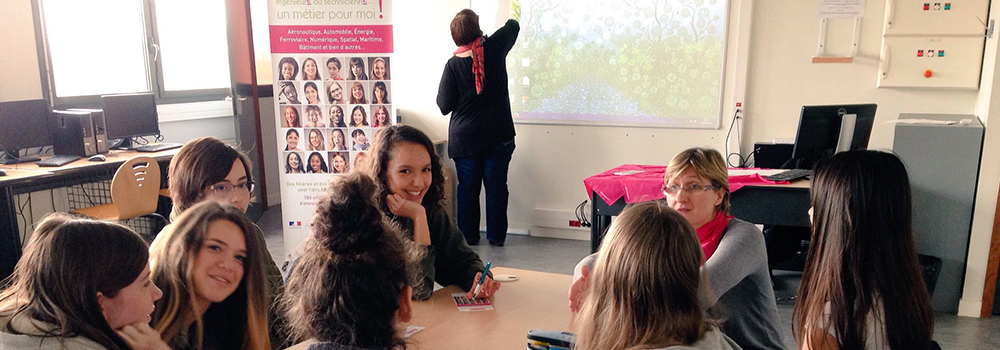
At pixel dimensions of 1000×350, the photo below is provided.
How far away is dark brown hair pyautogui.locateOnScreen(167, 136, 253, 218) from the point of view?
6.87 ft

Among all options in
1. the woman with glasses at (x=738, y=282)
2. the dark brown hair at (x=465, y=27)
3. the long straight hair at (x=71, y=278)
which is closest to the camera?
the long straight hair at (x=71, y=278)

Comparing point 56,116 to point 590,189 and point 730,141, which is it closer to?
point 590,189

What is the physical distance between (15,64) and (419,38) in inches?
105

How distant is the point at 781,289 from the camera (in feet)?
13.2

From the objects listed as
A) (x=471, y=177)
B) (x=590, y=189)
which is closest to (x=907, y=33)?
(x=590, y=189)

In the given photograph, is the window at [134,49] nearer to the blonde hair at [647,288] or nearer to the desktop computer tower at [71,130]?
the desktop computer tower at [71,130]

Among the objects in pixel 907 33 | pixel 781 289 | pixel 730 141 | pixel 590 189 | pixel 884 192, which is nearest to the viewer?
pixel 884 192

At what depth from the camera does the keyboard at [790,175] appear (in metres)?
3.57

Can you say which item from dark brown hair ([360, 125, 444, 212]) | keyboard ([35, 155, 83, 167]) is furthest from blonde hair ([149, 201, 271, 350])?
keyboard ([35, 155, 83, 167])

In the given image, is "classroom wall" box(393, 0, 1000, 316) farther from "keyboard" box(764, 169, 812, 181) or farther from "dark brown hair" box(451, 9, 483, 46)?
Result: "keyboard" box(764, 169, 812, 181)

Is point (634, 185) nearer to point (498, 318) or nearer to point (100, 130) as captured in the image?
point (498, 318)

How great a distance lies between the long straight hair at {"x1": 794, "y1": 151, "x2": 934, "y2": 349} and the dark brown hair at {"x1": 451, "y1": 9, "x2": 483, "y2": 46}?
322cm

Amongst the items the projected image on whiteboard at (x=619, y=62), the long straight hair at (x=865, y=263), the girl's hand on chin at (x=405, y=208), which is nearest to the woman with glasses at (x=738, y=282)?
the long straight hair at (x=865, y=263)

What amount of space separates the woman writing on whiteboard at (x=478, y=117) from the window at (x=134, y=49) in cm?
265
